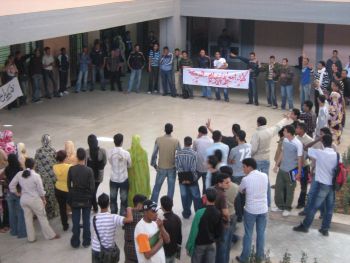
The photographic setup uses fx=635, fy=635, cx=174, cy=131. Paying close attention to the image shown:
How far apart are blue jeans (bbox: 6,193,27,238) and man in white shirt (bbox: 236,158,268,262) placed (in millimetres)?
3539

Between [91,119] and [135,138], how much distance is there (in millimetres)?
7326

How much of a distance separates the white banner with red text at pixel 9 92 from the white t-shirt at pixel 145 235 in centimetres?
1004

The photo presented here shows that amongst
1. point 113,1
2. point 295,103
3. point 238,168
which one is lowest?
point 295,103

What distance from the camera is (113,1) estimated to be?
1758cm

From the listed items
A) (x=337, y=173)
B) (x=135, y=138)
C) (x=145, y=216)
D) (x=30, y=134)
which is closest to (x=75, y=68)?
(x=30, y=134)

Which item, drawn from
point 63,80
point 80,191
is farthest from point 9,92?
point 80,191

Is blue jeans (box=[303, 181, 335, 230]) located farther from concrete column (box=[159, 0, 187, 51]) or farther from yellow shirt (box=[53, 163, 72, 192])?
concrete column (box=[159, 0, 187, 51])

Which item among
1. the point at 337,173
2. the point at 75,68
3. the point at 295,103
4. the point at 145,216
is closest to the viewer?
the point at 145,216

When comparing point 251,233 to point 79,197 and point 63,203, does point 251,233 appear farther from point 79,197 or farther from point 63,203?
point 63,203

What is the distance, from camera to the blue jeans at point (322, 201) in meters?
9.86

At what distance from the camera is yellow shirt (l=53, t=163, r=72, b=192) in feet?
31.8

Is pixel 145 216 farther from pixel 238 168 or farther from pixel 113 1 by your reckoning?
pixel 113 1

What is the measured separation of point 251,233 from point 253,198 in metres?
0.58

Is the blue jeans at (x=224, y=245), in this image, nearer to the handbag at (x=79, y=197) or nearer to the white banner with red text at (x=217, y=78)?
the handbag at (x=79, y=197)
